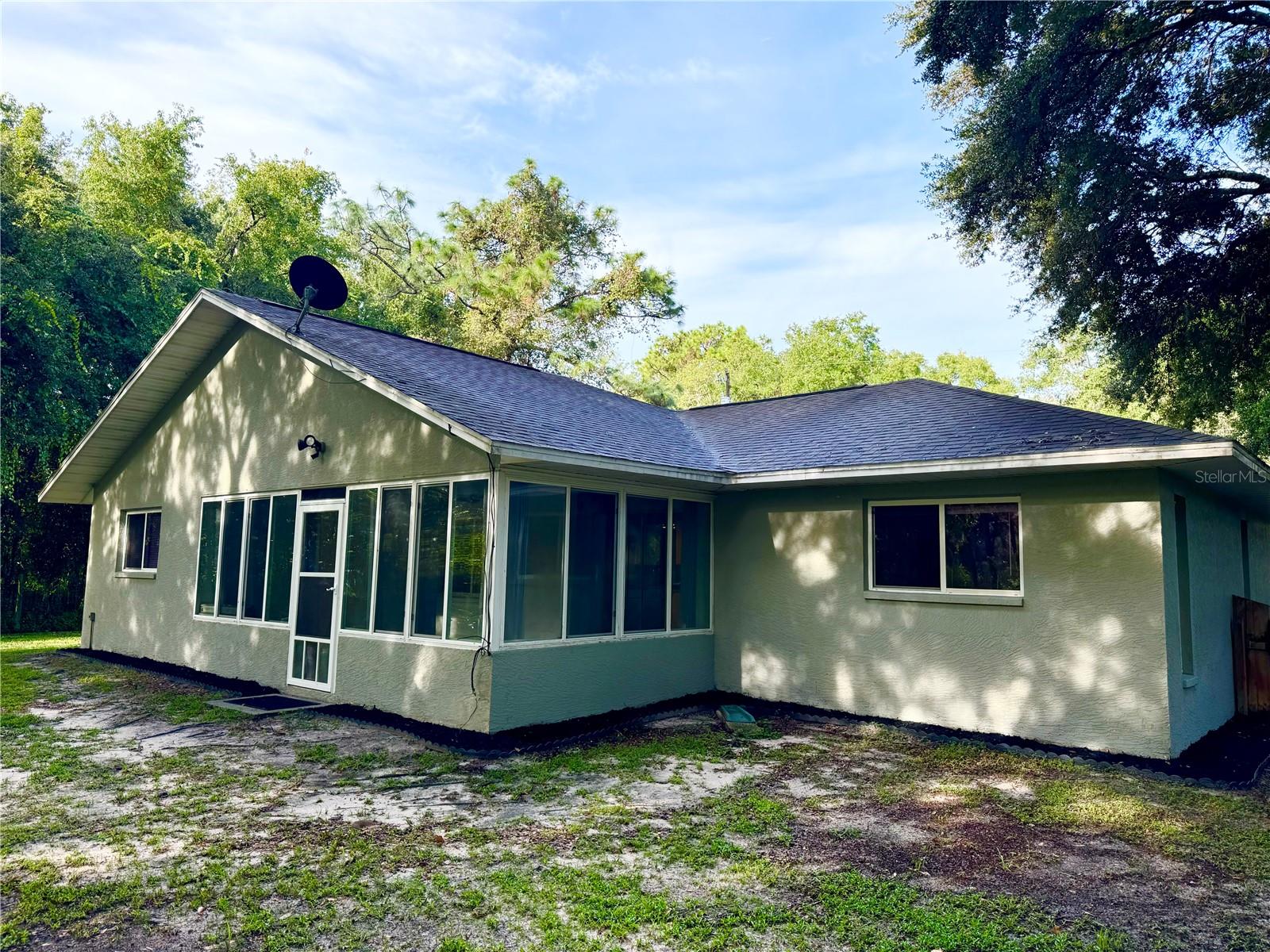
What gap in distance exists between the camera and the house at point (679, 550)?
20.9 feet

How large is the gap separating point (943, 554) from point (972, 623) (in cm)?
67

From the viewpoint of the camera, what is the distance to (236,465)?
31.0 feet

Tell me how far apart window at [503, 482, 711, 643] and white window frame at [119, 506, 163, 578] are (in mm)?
6846

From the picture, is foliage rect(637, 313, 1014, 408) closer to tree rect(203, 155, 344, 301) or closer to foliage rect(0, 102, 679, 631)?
foliage rect(0, 102, 679, 631)

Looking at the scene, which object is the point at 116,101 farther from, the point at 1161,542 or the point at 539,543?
the point at 1161,542

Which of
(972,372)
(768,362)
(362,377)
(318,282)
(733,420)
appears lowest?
(362,377)

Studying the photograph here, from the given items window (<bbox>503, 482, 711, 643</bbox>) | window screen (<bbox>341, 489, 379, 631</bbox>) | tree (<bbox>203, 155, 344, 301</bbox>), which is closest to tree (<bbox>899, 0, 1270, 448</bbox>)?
window (<bbox>503, 482, 711, 643</bbox>)

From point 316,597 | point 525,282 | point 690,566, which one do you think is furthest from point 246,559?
point 525,282

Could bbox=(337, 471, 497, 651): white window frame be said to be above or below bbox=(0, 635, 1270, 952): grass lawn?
above

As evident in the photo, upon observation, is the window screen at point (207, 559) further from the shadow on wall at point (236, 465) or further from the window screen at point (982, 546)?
the window screen at point (982, 546)

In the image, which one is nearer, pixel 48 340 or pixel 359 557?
pixel 359 557

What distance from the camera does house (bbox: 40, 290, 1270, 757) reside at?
20.9ft

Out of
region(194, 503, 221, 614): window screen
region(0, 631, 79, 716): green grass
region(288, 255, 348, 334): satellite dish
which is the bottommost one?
region(0, 631, 79, 716): green grass

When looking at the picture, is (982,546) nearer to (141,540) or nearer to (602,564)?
(602,564)
